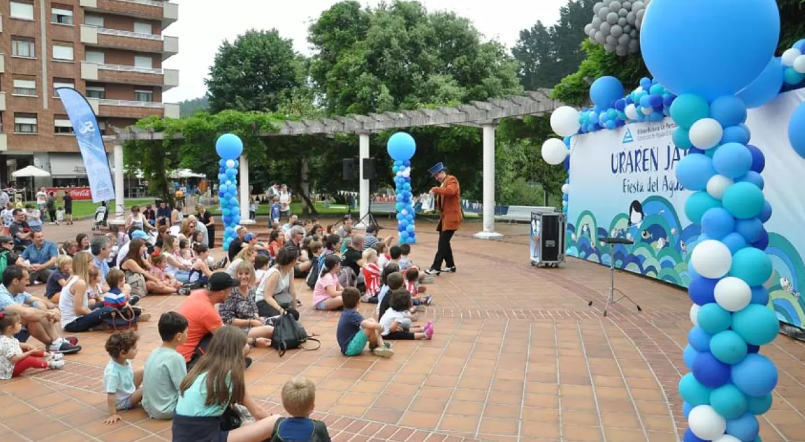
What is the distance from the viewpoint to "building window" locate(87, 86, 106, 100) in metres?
42.4

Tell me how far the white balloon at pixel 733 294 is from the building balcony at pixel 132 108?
139 feet

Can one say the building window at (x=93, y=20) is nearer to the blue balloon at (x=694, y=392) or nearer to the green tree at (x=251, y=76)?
the green tree at (x=251, y=76)

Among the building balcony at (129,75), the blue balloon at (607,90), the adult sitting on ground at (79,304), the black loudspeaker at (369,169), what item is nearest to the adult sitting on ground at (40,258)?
the adult sitting on ground at (79,304)

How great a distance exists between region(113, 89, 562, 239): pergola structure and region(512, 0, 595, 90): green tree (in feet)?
93.7

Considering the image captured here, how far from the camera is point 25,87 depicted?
130ft

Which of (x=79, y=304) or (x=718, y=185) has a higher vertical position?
(x=718, y=185)

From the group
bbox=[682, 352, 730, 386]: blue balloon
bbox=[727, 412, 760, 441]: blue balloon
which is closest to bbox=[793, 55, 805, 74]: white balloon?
bbox=[682, 352, 730, 386]: blue balloon

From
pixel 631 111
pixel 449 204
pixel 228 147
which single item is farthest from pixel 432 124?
pixel 631 111

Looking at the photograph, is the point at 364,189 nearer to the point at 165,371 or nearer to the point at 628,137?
the point at 628,137

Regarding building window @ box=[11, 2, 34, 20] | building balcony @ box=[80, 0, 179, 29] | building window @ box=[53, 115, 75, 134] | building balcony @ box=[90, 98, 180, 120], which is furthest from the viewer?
building balcony @ box=[90, 98, 180, 120]

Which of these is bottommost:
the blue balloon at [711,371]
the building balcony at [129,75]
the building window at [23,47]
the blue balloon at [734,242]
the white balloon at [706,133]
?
the blue balloon at [711,371]

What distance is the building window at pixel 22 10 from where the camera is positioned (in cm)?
3906

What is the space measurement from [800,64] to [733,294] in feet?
13.3

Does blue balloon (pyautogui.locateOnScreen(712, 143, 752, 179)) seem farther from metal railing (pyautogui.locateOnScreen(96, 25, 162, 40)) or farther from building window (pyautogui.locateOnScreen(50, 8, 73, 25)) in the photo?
metal railing (pyautogui.locateOnScreen(96, 25, 162, 40))
